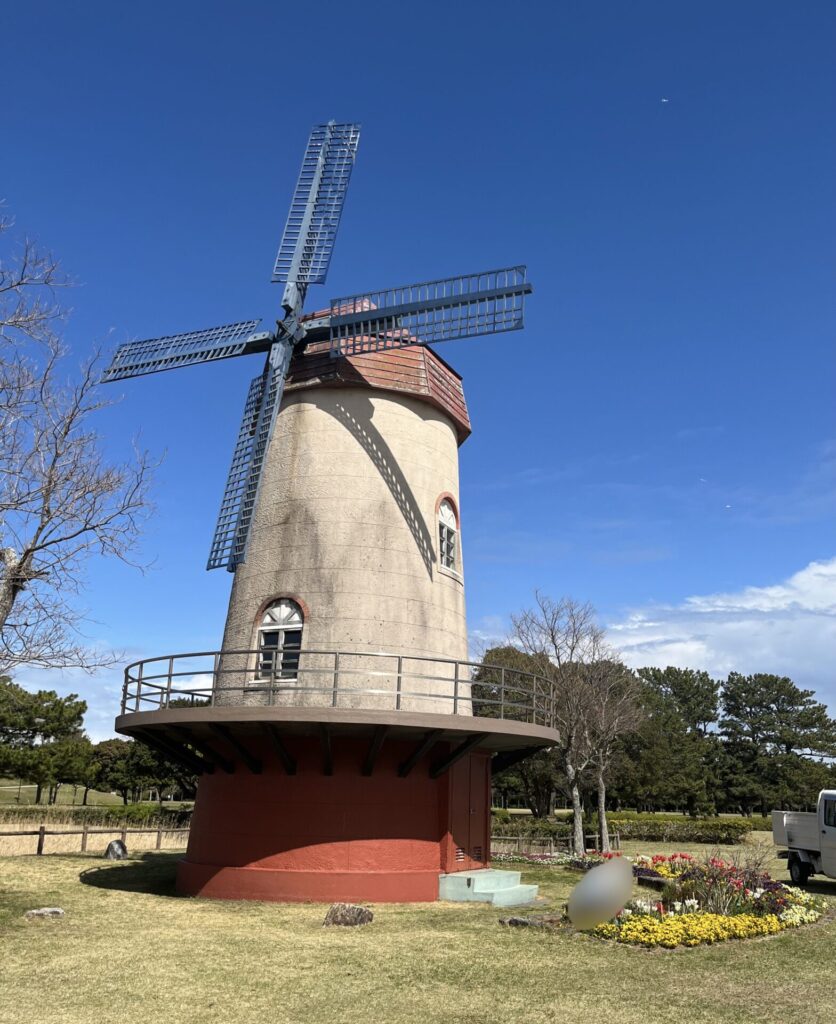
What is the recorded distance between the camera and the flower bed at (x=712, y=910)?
39.2 ft

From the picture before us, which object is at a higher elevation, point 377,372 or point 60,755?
point 377,372

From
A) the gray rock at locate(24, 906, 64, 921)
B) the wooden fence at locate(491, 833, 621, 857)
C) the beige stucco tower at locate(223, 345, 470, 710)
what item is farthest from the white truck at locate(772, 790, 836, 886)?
the gray rock at locate(24, 906, 64, 921)

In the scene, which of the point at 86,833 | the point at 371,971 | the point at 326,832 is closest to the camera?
the point at 371,971

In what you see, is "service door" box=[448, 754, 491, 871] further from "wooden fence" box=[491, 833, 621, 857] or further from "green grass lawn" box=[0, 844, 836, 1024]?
"wooden fence" box=[491, 833, 621, 857]

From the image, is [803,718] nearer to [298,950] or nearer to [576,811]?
[576,811]

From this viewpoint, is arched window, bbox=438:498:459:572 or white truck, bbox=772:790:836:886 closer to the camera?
arched window, bbox=438:498:459:572

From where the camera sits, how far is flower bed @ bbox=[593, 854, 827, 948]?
39.2 feet

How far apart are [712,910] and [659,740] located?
4546 centimetres

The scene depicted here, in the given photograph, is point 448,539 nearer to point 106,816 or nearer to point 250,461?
point 250,461

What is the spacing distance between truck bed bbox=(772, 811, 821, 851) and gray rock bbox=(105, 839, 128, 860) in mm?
16121

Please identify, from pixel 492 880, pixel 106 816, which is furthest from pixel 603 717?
pixel 106 816

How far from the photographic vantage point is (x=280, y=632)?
16.6m

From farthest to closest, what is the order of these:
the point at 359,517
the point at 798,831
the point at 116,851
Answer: the point at 116,851 < the point at 798,831 < the point at 359,517

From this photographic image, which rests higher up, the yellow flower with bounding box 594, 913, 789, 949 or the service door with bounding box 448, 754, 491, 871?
the service door with bounding box 448, 754, 491, 871
